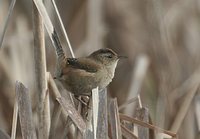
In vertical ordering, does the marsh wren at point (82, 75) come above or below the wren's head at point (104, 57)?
below

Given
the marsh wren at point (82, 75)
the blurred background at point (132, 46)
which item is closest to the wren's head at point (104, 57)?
the marsh wren at point (82, 75)

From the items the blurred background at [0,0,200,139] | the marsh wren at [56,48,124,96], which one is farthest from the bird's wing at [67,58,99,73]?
the blurred background at [0,0,200,139]

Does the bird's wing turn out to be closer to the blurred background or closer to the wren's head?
the wren's head

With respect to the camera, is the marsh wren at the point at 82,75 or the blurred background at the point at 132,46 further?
the blurred background at the point at 132,46

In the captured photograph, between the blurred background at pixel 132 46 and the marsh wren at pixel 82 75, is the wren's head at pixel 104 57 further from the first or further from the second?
the blurred background at pixel 132 46

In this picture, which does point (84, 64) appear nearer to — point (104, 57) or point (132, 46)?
point (104, 57)
